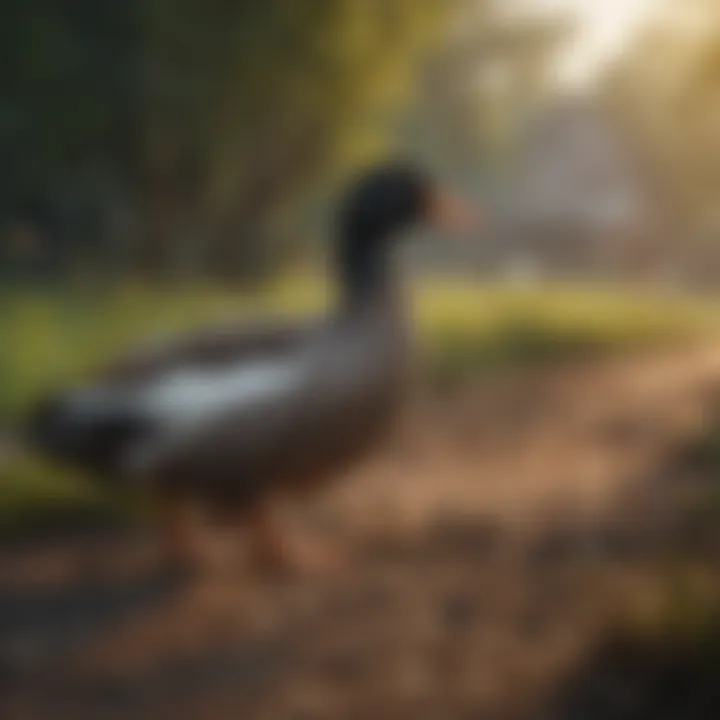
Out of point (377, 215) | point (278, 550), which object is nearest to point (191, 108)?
point (377, 215)

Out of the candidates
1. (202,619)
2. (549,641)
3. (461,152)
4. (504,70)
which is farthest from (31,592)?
(504,70)

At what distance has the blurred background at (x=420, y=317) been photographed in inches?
55.9

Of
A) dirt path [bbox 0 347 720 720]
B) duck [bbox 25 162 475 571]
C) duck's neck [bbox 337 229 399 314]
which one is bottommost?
dirt path [bbox 0 347 720 720]

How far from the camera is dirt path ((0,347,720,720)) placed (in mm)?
1408

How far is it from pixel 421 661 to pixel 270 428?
29 centimetres

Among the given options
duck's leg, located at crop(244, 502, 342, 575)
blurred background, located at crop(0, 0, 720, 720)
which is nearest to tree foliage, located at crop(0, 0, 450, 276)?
blurred background, located at crop(0, 0, 720, 720)

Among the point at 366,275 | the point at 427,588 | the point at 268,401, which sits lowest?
the point at 427,588

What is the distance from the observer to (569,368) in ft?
4.86

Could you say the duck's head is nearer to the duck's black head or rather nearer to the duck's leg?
the duck's black head

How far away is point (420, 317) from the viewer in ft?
4.77

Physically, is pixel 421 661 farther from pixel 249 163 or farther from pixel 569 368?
pixel 249 163

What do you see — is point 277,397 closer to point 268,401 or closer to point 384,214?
point 268,401

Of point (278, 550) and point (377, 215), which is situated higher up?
point (377, 215)

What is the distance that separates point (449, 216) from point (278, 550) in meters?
0.39
